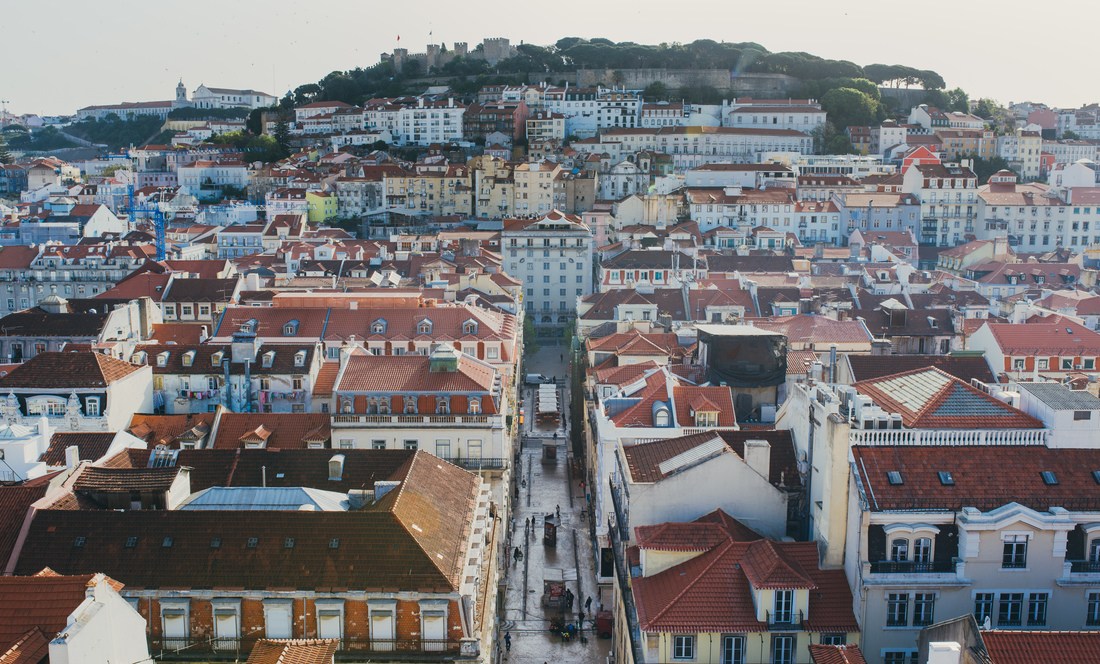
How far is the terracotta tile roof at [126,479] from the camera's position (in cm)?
3178

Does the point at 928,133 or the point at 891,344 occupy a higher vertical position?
the point at 928,133

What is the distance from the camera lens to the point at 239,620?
2738 cm

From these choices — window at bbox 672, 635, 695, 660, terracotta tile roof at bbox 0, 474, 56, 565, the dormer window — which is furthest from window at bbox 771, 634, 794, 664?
terracotta tile roof at bbox 0, 474, 56, 565

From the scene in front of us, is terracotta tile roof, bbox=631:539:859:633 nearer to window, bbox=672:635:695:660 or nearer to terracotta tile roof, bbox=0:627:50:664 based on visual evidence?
window, bbox=672:635:695:660

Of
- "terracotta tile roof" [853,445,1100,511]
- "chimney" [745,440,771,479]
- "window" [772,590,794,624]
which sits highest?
"terracotta tile roof" [853,445,1100,511]

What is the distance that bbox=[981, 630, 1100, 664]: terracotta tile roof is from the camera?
21.6 m

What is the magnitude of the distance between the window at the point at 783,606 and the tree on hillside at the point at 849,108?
467 ft

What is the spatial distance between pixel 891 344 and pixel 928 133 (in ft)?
349

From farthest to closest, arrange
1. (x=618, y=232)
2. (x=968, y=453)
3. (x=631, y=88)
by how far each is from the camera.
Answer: (x=631, y=88), (x=618, y=232), (x=968, y=453)

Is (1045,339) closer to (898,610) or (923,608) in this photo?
(923,608)

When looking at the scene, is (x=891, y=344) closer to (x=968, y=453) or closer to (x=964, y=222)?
(x=968, y=453)

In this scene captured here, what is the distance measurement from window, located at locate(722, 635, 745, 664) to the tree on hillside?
469 ft

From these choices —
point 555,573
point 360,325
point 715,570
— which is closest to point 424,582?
point 715,570

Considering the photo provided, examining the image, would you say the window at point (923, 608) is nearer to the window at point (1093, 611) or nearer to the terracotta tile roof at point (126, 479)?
the window at point (1093, 611)
